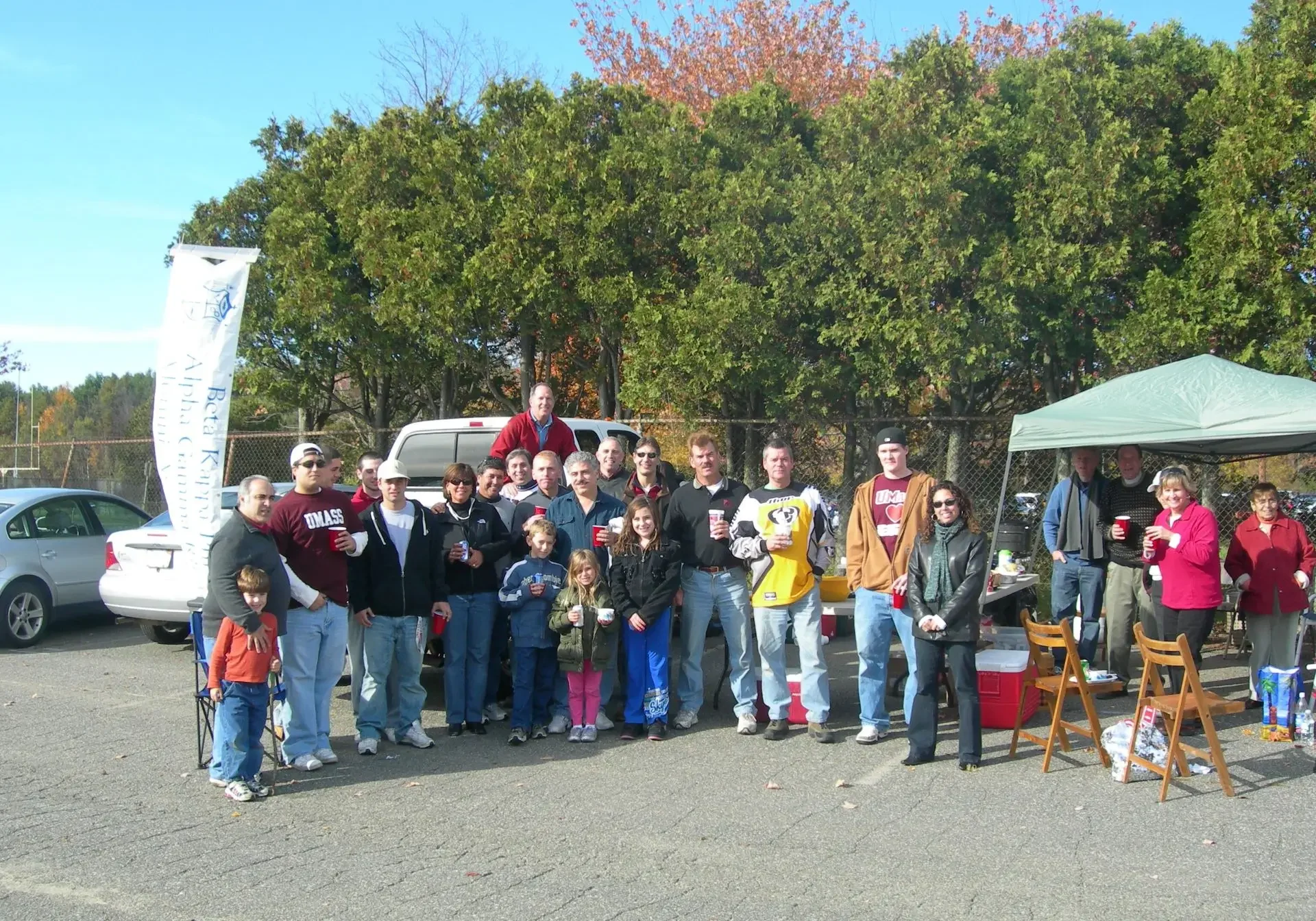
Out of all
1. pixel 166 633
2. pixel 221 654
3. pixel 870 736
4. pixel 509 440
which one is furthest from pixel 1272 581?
pixel 166 633

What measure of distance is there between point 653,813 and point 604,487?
3.05m

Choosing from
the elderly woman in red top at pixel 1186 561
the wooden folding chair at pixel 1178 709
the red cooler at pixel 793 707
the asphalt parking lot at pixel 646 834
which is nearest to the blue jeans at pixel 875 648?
the asphalt parking lot at pixel 646 834

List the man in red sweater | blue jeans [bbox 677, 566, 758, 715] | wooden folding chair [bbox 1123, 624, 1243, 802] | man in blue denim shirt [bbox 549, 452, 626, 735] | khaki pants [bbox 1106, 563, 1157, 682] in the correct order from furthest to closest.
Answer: the man in red sweater → khaki pants [bbox 1106, 563, 1157, 682] → man in blue denim shirt [bbox 549, 452, 626, 735] → blue jeans [bbox 677, 566, 758, 715] → wooden folding chair [bbox 1123, 624, 1243, 802]

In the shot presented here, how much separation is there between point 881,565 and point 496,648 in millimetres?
2666

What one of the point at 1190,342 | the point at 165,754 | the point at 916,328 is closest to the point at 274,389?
the point at 916,328

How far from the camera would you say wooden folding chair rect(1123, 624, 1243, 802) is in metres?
5.86

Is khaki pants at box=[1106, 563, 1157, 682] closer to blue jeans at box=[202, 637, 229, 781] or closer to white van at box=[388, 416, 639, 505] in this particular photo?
white van at box=[388, 416, 639, 505]

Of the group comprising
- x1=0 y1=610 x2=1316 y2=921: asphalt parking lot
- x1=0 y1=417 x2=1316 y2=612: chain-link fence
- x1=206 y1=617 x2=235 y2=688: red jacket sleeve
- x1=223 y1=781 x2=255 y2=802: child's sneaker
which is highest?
x1=0 y1=417 x2=1316 y2=612: chain-link fence

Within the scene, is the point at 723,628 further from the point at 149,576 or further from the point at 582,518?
the point at 149,576

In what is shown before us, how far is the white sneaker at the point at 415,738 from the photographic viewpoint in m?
6.99

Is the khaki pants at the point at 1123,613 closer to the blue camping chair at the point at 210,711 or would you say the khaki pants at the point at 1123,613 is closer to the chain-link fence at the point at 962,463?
the chain-link fence at the point at 962,463

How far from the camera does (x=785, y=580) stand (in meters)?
7.18

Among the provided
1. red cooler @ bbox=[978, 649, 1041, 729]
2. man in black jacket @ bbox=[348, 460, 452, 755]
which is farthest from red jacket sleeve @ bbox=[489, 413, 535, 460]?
red cooler @ bbox=[978, 649, 1041, 729]

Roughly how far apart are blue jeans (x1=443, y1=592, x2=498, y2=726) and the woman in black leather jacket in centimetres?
276
